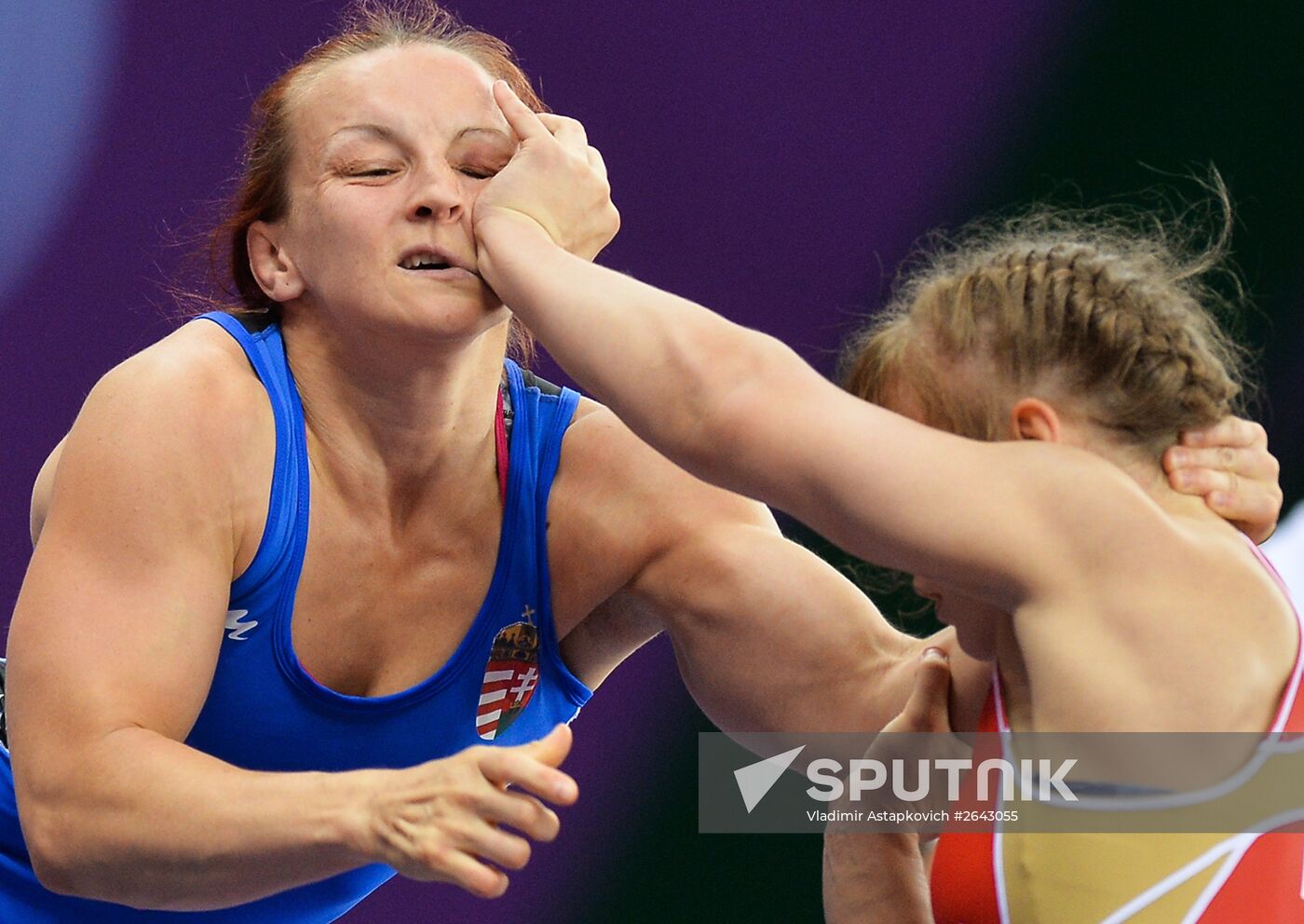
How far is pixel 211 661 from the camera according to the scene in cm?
133

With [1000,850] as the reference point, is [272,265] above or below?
above

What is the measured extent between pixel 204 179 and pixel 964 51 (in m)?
1.19

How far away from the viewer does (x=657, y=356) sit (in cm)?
110

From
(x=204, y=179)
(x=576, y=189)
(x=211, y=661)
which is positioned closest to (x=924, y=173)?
(x=204, y=179)

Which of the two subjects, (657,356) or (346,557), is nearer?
(657,356)

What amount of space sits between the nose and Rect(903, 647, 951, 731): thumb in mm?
Answer: 565

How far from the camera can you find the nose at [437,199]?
1.38m

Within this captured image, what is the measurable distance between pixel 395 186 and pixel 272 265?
19cm

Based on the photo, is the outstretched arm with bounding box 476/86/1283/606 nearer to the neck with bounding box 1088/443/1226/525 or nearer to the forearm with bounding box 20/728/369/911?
the neck with bounding box 1088/443/1226/525

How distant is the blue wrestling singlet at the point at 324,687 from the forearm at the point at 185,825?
0.23m

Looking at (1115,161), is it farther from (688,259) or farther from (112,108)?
(112,108)

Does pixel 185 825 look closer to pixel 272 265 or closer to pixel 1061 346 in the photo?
pixel 272 265

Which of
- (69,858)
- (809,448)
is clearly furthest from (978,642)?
(69,858)

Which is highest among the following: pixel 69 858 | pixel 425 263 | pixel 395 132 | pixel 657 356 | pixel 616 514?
pixel 395 132
